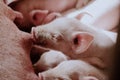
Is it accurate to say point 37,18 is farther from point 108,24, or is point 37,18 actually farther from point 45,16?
point 108,24

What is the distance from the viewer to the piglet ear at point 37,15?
0.82 m

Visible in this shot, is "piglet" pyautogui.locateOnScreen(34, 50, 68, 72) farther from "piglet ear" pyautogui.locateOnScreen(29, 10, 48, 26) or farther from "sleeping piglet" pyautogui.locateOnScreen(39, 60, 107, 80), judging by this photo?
"piglet ear" pyautogui.locateOnScreen(29, 10, 48, 26)

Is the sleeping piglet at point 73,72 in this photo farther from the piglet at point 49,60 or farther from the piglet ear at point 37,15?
the piglet ear at point 37,15

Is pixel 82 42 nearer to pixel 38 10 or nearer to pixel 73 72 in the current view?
pixel 73 72

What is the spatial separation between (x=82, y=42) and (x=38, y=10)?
20cm

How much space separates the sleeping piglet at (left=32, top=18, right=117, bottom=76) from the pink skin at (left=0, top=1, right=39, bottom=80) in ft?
0.16

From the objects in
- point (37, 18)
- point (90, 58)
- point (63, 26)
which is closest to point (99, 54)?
point (90, 58)

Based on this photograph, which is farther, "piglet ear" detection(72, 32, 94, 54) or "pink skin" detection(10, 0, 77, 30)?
"pink skin" detection(10, 0, 77, 30)

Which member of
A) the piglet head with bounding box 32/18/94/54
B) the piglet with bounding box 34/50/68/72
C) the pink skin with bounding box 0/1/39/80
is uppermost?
the piglet head with bounding box 32/18/94/54

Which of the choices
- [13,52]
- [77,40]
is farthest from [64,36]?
[13,52]

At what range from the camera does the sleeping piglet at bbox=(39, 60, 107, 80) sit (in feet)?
2.19

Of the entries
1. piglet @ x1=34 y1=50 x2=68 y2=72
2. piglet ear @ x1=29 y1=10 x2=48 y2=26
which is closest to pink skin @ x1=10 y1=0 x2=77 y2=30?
piglet ear @ x1=29 y1=10 x2=48 y2=26

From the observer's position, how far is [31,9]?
838 millimetres

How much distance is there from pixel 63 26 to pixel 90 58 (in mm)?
124
